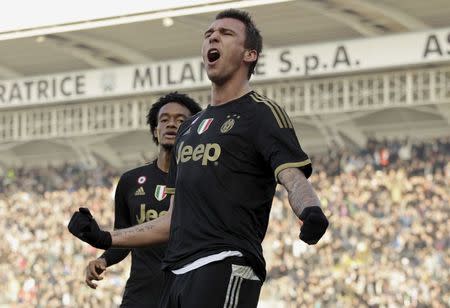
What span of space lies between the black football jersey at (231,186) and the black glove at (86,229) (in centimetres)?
30

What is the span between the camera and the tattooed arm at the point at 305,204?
153 inches

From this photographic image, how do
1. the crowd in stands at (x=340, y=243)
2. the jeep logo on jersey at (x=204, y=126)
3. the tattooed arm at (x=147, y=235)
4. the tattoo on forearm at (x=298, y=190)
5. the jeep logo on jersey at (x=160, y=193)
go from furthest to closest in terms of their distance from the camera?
the crowd in stands at (x=340, y=243), the jeep logo on jersey at (x=160, y=193), the tattooed arm at (x=147, y=235), the jeep logo on jersey at (x=204, y=126), the tattoo on forearm at (x=298, y=190)

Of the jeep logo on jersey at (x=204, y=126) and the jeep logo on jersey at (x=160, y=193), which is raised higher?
the jeep logo on jersey at (x=204, y=126)

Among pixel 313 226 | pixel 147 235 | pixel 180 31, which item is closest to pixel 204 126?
pixel 147 235

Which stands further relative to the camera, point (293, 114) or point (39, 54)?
point (39, 54)

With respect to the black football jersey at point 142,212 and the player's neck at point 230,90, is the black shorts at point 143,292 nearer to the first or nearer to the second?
the black football jersey at point 142,212

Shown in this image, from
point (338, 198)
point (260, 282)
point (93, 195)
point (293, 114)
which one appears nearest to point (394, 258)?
point (338, 198)

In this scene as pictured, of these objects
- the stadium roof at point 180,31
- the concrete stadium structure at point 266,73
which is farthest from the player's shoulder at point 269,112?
the stadium roof at point 180,31

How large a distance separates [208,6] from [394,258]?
26.8 feet

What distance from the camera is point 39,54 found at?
31.5m

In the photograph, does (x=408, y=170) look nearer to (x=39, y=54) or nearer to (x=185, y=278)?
(x=39, y=54)

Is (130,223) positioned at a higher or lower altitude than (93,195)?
higher

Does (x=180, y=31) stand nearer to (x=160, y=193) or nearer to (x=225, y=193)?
(x=160, y=193)

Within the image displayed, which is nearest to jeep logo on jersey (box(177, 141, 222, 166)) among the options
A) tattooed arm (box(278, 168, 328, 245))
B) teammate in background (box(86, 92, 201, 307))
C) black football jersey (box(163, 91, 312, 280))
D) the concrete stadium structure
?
black football jersey (box(163, 91, 312, 280))
